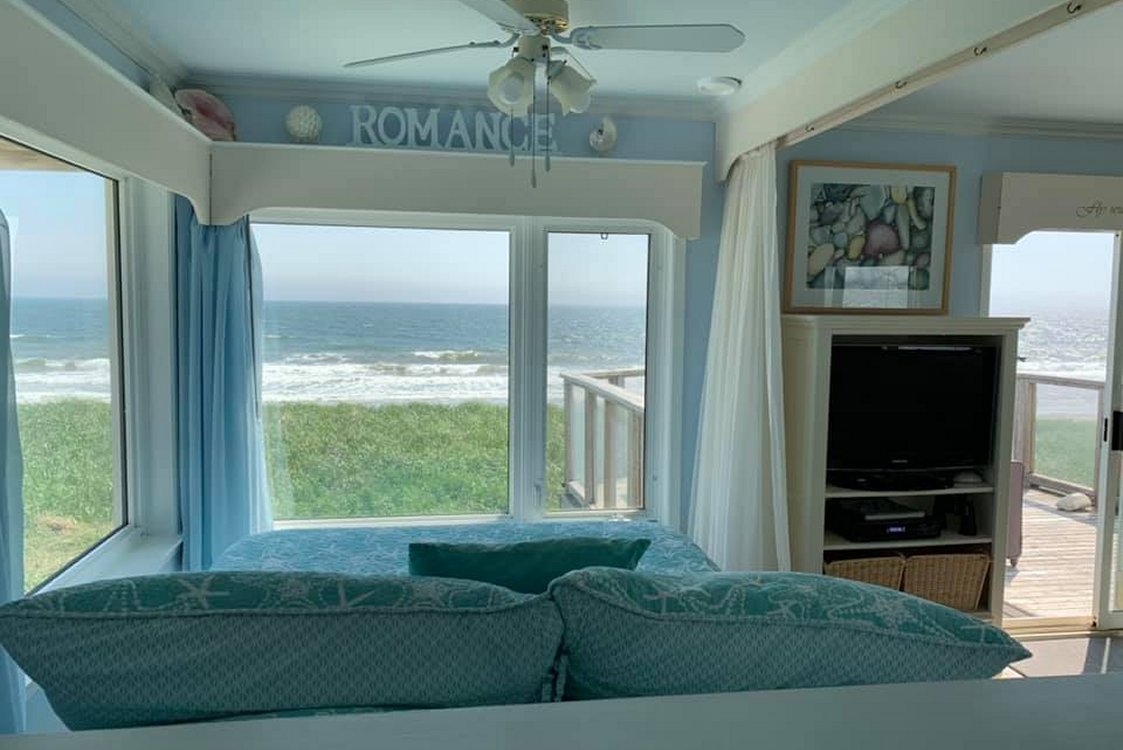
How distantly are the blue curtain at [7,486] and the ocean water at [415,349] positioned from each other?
68.3 inches

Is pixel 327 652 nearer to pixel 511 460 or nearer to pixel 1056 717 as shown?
pixel 1056 717

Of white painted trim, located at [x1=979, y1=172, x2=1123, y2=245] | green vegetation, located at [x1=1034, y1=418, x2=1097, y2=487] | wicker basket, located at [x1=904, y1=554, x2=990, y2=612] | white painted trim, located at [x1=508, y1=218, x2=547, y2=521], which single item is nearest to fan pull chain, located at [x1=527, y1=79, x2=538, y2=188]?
white painted trim, located at [x1=508, y1=218, x2=547, y2=521]

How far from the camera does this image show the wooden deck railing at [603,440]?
3.50 metres

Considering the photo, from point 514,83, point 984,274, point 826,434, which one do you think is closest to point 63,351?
point 514,83

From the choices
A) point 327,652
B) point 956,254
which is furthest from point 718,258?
point 327,652

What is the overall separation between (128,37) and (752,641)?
2.61 meters

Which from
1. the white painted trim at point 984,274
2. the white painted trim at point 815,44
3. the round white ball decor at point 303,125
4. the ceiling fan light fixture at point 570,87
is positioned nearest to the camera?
the ceiling fan light fixture at point 570,87

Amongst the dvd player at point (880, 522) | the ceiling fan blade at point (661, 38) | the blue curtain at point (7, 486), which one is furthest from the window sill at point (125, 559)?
the dvd player at point (880, 522)

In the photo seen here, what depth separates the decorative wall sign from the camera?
3.06 meters

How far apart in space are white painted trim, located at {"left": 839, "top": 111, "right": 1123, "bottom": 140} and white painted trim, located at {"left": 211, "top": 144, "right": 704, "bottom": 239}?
3.08ft

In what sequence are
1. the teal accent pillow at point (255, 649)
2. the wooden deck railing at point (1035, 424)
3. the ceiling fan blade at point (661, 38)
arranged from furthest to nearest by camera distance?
1. the wooden deck railing at point (1035, 424)
2. the ceiling fan blade at point (661, 38)
3. the teal accent pillow at point (255, 649)

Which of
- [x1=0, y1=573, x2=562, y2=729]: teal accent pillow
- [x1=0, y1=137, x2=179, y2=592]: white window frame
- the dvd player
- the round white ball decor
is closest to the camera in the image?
[x1=0, y1=573, x2=562, y2=729]: teal accent pillow

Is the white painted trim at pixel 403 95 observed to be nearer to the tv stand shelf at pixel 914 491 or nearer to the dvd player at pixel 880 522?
the tv stand shelf at pixel 914 491

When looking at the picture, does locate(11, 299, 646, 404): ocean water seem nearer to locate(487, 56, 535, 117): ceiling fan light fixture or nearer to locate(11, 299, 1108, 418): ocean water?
locate(11, 299, 1108, 418): ocean water
